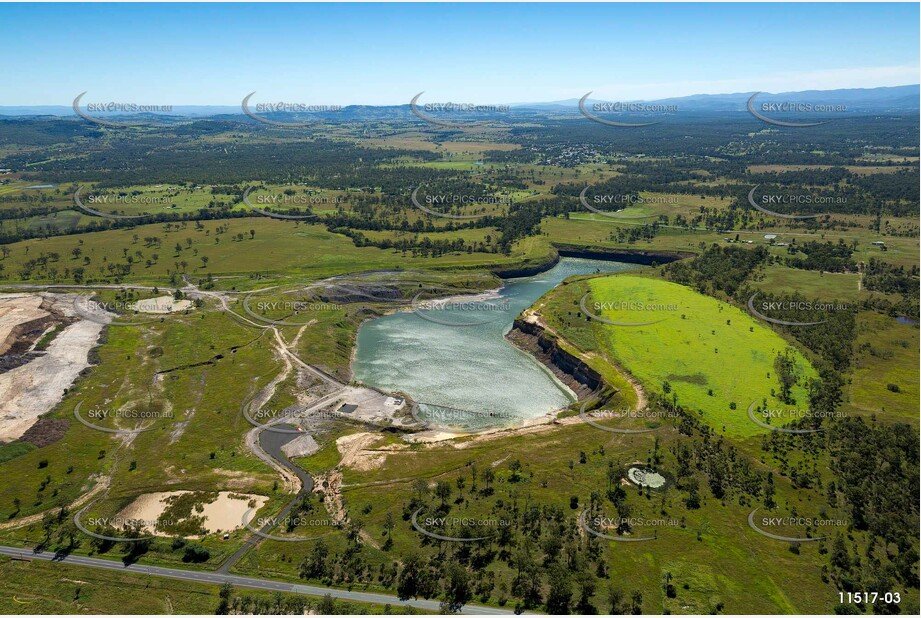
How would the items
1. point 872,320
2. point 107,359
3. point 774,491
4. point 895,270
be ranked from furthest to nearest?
point 895,270, point 872,320, point 107,359, point 774,491

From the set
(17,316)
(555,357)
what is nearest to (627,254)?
(555,357)

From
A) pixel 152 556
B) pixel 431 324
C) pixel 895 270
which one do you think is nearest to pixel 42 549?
pixel 152 556

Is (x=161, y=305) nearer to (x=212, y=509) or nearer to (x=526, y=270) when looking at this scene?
(x=212, y=509)

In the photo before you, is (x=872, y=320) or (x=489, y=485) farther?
(x=872, y=320)

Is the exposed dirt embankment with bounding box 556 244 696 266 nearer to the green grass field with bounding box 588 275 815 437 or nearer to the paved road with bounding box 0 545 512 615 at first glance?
the green grass field with bounding box 588 275 815 437

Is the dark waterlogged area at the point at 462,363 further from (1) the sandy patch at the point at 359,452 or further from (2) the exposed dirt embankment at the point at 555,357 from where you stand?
(1) the sandy patch at the point at 359,452

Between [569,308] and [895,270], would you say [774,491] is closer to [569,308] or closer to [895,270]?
[569,308]

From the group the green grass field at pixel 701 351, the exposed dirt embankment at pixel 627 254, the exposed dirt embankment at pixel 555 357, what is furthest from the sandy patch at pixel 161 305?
the exposed dirt embankment at pixel 627 254
